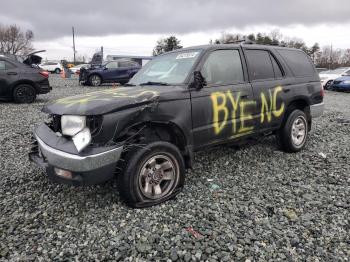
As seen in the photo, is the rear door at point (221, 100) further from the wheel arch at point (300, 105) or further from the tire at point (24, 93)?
the tire at point (24, 93)

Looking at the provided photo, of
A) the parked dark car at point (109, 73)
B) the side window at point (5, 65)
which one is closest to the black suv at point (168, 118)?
the side window at point (5, 65)

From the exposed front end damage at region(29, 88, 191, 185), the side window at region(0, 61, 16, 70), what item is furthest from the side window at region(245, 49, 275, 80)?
the side window at region(0, 61, 16, 70)

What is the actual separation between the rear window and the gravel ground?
1567 mm

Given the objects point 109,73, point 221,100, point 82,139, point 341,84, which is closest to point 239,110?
point 221,100

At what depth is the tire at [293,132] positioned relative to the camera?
520 centimetres

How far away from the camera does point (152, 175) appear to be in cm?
348

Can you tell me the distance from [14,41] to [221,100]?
7775 cm

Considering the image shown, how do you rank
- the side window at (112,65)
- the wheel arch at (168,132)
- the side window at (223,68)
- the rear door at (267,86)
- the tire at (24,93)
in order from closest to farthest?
the wheel arch at (168,132)
the side window at (223,68)
the rear door at (267,86)
the tire at (24,93)
the side window at (112,65)

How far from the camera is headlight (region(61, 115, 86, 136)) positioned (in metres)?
3.13

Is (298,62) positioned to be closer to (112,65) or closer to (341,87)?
(341,87)

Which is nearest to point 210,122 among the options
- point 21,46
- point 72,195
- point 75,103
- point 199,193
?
point 199,193

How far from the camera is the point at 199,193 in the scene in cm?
385

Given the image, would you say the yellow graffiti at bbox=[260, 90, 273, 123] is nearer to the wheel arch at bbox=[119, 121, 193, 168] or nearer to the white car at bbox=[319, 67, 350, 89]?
the wheel arch at bbox=[119, 121, 193, 168]

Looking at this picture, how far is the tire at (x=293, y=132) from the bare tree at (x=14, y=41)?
7471 cm
